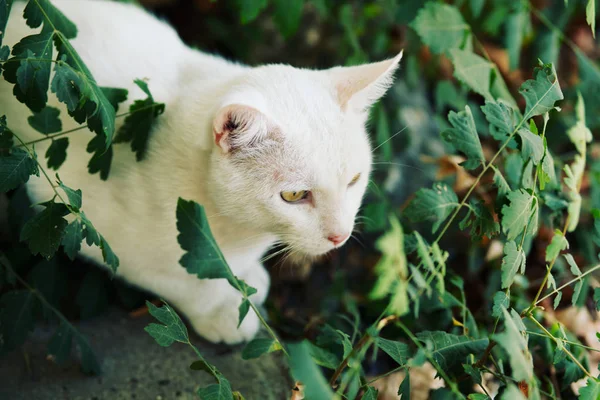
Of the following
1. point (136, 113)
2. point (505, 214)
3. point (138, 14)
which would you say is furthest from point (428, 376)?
point (138, 14)

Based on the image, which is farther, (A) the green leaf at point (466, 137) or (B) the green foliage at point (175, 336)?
(A) the green leaf at point (466, 137)

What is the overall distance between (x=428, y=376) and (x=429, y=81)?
1.63m

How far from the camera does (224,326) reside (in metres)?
1.58

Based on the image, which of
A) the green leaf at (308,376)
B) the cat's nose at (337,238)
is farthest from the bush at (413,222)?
the cat's nose at (337,238)

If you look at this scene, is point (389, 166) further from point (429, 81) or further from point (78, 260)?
point (78, 260)

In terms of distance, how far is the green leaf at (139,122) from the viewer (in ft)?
4.24

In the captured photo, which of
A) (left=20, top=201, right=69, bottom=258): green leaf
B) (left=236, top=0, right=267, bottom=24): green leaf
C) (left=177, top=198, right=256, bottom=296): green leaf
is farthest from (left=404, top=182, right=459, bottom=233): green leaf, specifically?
(left=236, top=0, right=267, bottom=24): green leaf

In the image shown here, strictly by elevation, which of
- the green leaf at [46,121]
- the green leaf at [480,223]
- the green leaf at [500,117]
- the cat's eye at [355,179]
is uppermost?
the green leaf at [500,117]

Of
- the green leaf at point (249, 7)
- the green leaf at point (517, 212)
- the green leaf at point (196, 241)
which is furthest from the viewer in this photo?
the green leaf at point (249, 7)

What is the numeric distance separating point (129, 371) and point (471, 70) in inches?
47.0

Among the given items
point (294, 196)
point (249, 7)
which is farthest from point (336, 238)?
point (249, 7)

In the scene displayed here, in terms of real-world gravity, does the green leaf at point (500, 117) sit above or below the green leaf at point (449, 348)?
above

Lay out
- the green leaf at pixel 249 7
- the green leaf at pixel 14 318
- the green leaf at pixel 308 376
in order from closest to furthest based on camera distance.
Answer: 1. the green leaf at pixel 308 376
2. the green leaf at pixel 14 318
3. the green leaf at pixel 249 7

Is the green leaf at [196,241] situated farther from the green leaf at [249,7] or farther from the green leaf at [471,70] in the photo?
the green leaf at [249,7]
